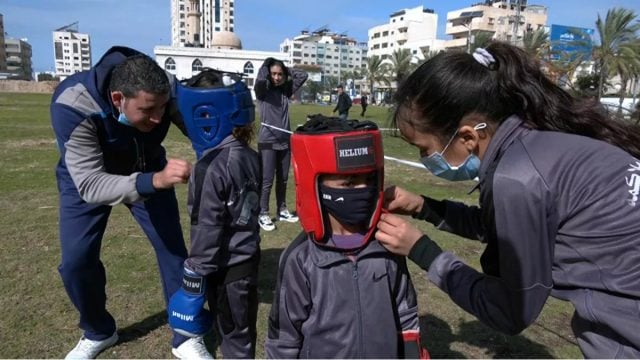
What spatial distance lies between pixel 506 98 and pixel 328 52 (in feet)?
473

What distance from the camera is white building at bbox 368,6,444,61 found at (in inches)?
3947

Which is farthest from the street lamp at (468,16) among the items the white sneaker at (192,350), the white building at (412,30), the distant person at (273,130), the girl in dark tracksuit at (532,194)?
the girl in dark tracksuit at (532,194)

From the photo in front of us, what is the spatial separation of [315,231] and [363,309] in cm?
40

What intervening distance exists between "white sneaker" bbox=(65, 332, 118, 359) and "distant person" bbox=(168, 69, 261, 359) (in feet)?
3.17

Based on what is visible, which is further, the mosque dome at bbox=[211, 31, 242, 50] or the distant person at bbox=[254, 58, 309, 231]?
the mosque dome at bbox=[211, 31, 242, 50]

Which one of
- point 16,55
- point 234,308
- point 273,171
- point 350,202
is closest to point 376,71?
point 273,171

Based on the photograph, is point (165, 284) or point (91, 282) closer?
point (91, 282)

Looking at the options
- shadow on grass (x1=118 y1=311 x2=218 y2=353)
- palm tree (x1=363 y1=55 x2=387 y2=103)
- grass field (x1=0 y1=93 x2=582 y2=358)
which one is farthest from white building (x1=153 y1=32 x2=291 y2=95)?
shadow on grass (x1=118 y1=311 x2=218 y2=353)

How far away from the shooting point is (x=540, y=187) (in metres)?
1.58

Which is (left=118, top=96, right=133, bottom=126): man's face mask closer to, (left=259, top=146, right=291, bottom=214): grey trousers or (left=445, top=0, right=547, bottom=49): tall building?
(left=259, top=146, right=291, bottom=214): grey trousers

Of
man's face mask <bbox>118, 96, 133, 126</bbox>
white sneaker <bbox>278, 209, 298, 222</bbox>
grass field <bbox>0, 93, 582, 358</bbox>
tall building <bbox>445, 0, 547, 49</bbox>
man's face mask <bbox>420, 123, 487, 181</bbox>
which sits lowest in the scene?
grass field <bbox>0, 93, 582, 358</bbox>

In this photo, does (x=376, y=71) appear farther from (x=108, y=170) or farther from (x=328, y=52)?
(x=108, y=170)

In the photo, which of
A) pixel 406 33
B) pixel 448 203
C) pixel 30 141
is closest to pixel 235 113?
pixel 448 203

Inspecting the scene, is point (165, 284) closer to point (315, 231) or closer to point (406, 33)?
point (315, 231)
